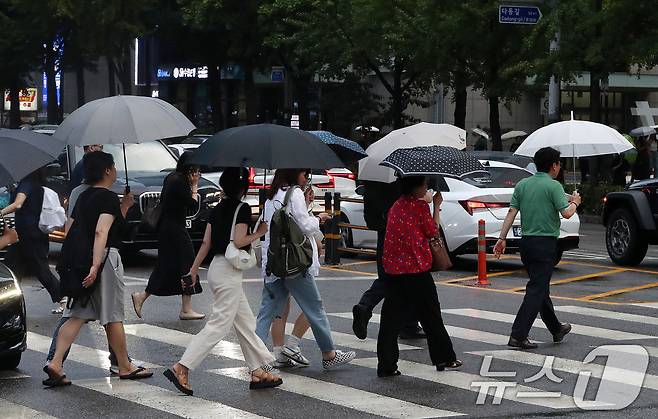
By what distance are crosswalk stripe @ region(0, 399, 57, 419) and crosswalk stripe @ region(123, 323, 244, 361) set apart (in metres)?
2.39

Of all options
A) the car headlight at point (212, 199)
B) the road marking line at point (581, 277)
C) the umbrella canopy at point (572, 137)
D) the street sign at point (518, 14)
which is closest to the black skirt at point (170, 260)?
the umbrella canopy at point (572, 137)

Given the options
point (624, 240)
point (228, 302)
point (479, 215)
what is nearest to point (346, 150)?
point (228, 302)

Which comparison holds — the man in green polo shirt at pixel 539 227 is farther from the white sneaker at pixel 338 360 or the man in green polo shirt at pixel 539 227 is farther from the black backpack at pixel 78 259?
the black backpack at pixel 78 259

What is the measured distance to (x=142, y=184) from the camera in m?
18.3

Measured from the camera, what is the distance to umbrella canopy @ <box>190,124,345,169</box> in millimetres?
9172

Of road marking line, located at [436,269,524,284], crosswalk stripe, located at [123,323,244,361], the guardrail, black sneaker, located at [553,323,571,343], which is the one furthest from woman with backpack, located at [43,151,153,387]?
the guardrail

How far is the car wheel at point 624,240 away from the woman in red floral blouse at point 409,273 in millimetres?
8754

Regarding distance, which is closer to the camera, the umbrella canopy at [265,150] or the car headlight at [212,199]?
the umbrella canopy at [265,150]

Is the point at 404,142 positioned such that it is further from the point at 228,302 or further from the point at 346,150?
the point at 228,302

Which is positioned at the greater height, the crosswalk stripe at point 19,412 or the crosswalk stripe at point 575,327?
the crosswalk stripe at point 19,412

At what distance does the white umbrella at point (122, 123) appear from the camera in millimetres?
10562

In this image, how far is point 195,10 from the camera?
46.6 meters

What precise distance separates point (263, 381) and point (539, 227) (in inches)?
120

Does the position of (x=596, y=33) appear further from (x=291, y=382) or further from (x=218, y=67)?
(x=218, y=67)
